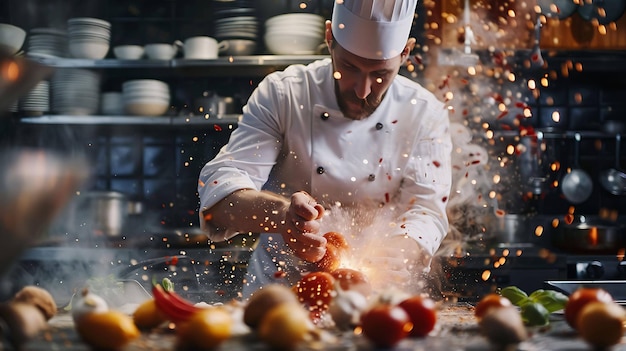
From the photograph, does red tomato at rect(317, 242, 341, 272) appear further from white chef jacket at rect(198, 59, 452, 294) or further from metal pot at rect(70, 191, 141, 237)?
metal pot at rect(70, 191, 141, 237)

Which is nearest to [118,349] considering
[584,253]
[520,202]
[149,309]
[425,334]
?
[149,309]

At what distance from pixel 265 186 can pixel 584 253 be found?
7.34 feet

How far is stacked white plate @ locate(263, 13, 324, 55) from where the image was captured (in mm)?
4090

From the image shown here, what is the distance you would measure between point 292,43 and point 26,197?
118 inches

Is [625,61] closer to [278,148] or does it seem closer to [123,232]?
[278,148]

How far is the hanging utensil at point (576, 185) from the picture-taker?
15.6 feet

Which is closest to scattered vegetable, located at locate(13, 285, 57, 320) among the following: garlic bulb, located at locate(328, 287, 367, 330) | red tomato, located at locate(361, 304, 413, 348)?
garlic bulb, located at locate(328, 287, 367, 330)

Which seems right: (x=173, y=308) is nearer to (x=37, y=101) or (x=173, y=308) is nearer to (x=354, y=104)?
(x=354, y=104)

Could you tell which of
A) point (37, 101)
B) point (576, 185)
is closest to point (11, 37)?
point (37, 101)

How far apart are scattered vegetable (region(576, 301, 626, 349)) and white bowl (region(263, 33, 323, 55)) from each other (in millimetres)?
2909

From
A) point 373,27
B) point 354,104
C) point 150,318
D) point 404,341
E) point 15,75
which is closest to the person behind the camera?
point 15,75

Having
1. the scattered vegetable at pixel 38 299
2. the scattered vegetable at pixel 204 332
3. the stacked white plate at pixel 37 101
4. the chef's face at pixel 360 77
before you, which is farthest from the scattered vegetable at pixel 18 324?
the stacked white plate at pixel 37 101

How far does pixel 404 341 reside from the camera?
1477mm

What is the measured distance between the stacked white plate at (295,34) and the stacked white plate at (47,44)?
1316 millimetres
